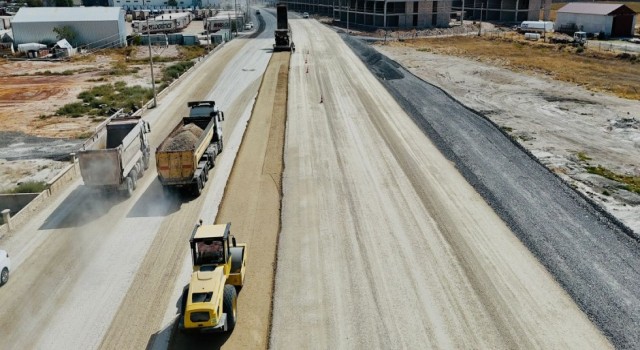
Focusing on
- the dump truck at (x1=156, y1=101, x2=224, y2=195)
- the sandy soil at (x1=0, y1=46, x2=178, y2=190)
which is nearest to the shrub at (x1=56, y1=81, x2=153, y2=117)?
the sandy soil at (x1=0, y1=46, x2=178, y2=190)

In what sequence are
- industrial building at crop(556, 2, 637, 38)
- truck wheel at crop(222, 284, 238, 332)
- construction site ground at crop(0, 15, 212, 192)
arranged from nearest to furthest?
truck wheel at crop(222, 284, 238, 332) < construction site ground at crop(0, 15, 212, 192) < industrial building at crop(556, 2, 637, 38)

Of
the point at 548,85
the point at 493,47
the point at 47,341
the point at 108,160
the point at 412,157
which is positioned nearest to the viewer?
the point at 47,341

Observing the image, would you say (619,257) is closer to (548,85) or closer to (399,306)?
(399,306)

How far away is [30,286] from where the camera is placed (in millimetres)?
17734

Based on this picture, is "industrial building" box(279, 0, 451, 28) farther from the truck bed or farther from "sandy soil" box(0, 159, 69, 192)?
the truck bed

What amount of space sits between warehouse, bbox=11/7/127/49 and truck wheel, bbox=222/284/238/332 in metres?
78.8

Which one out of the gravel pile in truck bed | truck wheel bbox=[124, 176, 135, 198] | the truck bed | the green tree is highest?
the green tree

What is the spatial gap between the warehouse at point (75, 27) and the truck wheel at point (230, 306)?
258 ft

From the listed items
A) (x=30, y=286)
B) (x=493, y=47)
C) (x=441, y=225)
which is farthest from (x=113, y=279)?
(x=493, y=47)

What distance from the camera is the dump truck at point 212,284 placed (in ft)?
45.1

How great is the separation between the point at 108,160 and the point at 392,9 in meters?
87.7

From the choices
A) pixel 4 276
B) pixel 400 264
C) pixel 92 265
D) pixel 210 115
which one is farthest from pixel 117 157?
pixel 400 264

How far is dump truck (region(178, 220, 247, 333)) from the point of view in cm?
1376

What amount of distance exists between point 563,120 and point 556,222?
17952mm
